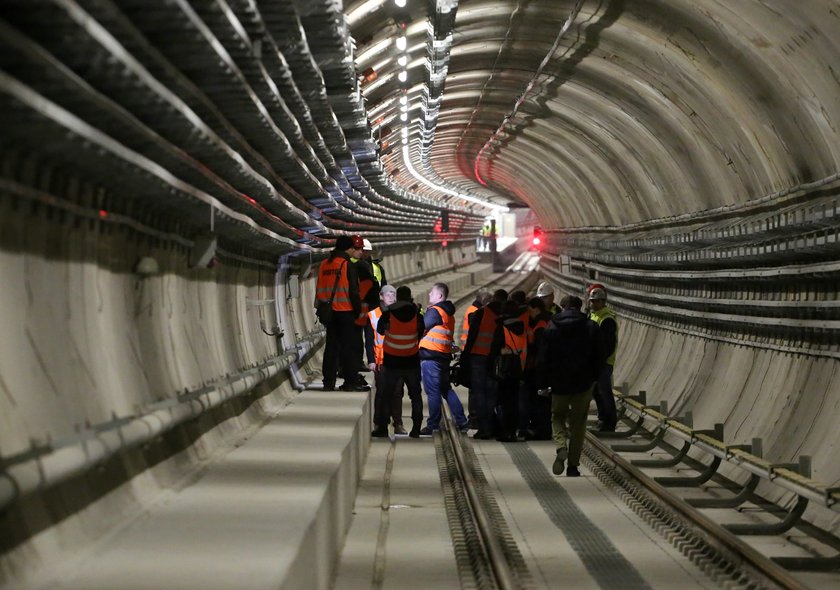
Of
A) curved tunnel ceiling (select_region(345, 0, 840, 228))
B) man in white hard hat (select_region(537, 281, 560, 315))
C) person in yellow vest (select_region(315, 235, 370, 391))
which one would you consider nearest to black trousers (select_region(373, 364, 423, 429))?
person in yellow vest (select_region(315, 235, 370, 391))

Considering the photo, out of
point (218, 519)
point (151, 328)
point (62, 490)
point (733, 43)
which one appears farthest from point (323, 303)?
point (62, 490)

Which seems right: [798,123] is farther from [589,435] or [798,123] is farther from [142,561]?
[142,561]

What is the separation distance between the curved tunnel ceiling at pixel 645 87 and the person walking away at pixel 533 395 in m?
2.86

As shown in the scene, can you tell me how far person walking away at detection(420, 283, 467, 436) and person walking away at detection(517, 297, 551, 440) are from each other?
90 cm

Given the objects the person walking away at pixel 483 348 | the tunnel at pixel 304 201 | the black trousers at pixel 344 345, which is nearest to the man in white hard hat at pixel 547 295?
the person walking away at pixel 483 348

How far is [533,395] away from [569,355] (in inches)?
154

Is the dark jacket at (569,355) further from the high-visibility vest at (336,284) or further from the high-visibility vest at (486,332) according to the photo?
the high-visibility vest at (486,332)

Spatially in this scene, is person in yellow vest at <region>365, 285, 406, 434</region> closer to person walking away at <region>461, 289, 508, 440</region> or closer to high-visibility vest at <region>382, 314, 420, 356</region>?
high-visibility vest at <region>382, 314, 420, 356</region>

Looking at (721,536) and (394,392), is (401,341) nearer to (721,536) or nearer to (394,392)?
(394,392)

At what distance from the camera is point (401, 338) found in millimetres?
15570

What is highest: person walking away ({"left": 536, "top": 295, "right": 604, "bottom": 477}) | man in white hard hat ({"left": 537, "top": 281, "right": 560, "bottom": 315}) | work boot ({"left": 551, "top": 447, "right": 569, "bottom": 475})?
man in white hard hat ({"left": 537, "top": 281, "right": 560, "bottom": 315})

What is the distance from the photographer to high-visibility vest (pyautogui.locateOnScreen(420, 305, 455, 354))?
16.0 meters

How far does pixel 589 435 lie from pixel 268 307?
4053 millimetres

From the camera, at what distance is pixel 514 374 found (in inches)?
618
